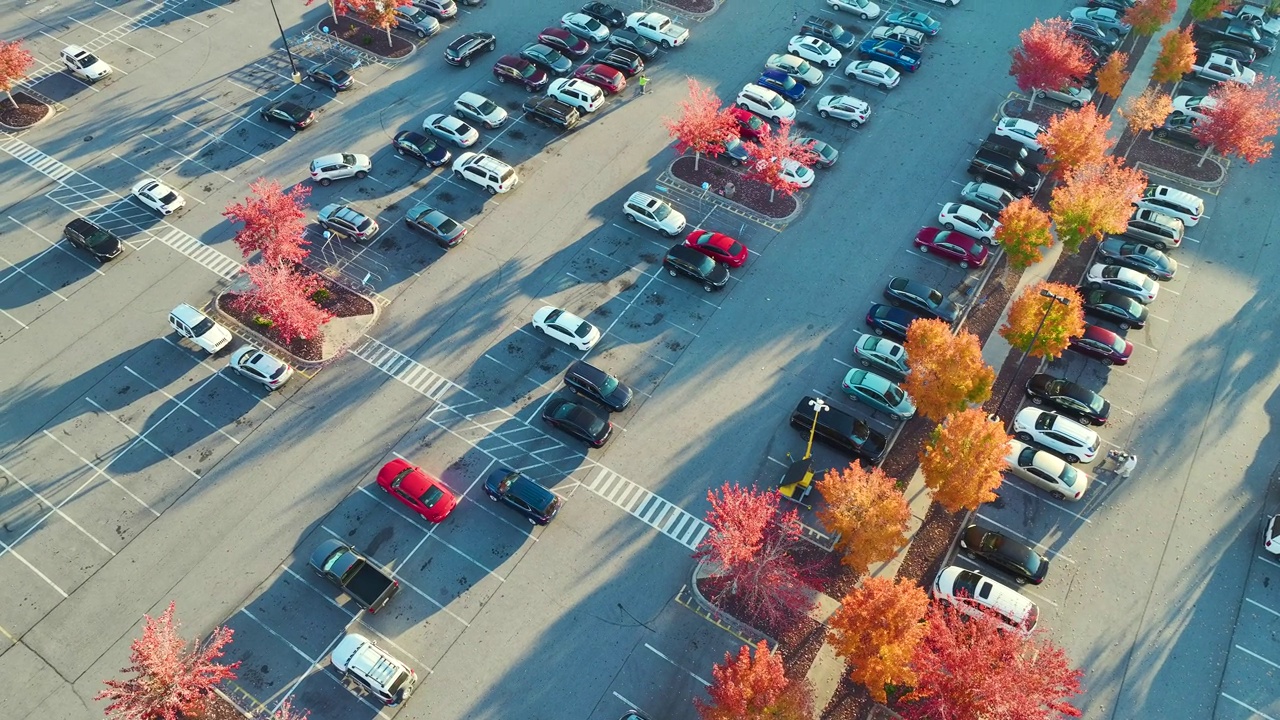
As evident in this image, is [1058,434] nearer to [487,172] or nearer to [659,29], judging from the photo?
[487,172]

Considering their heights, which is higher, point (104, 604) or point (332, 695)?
point (332, 695)

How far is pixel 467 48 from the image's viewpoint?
223 feet

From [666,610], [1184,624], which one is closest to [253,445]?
[666,610]

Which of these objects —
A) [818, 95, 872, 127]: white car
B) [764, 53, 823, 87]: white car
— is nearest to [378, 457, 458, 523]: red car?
[818, 95, 872, 127]: white car

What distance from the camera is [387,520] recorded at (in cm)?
4319

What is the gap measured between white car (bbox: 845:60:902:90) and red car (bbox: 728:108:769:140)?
36.5ft

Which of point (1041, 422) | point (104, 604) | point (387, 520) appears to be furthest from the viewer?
point (1041, 422)

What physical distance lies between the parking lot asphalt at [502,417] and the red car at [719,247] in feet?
4.20

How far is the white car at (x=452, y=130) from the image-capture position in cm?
6144

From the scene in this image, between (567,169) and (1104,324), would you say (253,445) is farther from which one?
(1104,324)

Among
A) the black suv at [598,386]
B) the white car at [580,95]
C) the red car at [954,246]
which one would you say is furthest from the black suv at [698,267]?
the white car at [580,95]

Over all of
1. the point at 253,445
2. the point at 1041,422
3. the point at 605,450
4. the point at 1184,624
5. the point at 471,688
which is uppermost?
the point at 1041,422

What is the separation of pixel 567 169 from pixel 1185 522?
146 feet

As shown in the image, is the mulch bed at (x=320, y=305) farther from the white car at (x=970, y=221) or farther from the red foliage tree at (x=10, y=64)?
the white car at (x=970, y=221)
